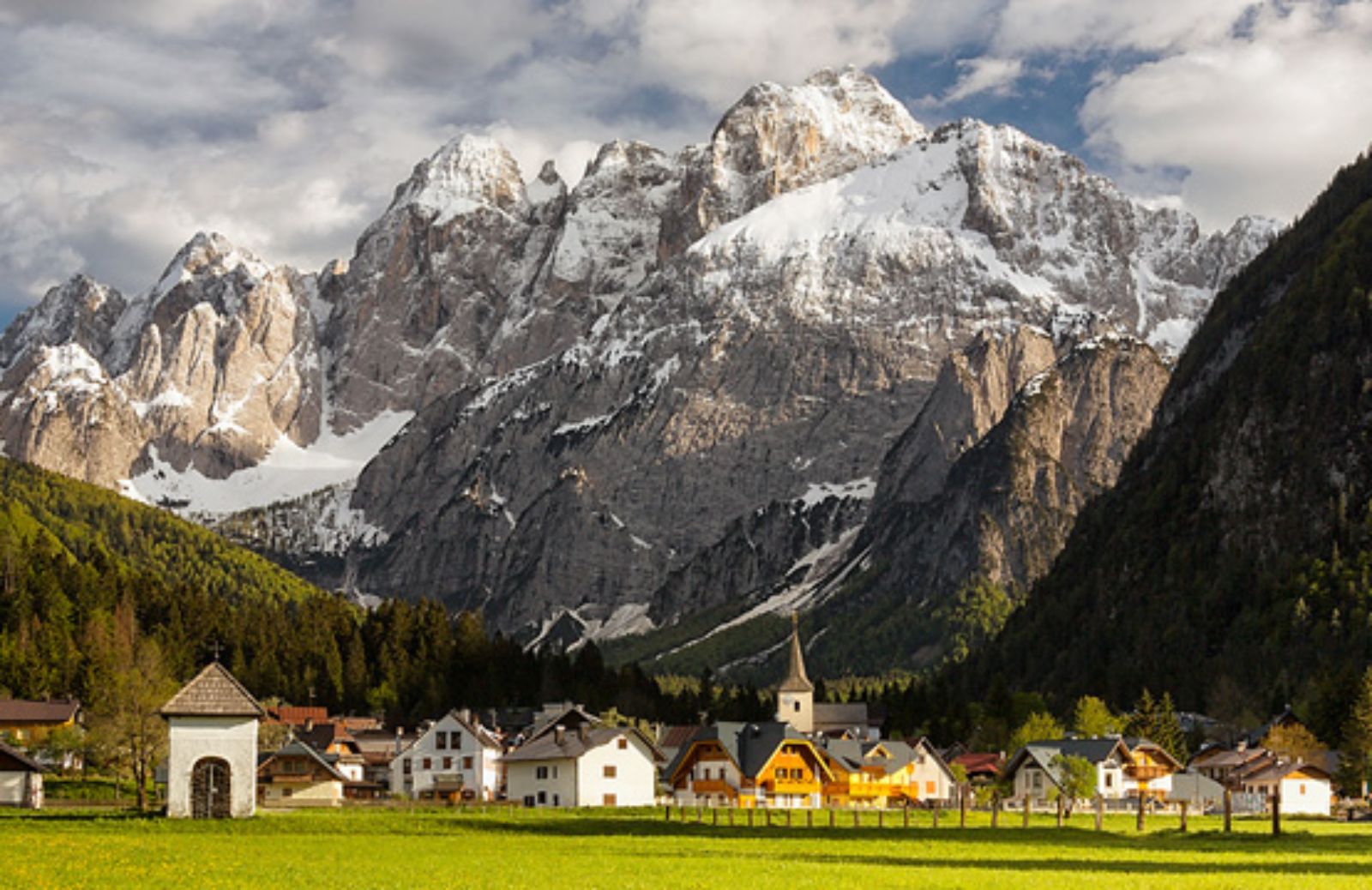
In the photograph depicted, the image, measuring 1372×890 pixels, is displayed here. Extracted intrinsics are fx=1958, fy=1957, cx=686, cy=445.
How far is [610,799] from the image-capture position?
12744 centimetres

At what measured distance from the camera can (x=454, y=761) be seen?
148500mm

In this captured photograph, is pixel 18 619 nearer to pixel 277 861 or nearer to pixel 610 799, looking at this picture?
pixel 610 799

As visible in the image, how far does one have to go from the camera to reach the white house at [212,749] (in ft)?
308

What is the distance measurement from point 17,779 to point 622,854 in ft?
160

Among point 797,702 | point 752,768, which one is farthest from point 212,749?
point 797,702

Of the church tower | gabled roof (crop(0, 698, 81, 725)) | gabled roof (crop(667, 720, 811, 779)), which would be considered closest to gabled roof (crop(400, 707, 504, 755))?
gabled roof (crop(667, 720, 811, 779))

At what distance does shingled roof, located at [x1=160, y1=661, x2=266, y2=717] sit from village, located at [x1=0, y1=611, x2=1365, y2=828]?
114 millimetres

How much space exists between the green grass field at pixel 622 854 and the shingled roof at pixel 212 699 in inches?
218

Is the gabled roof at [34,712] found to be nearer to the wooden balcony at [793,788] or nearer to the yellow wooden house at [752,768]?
the yellow wooden house at [752,768]

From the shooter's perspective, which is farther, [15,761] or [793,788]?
[793,788]

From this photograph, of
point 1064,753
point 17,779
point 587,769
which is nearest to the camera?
point 17,779

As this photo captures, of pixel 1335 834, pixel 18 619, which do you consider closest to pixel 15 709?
pixel 18 619

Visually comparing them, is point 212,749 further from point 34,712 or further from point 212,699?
point 34,712

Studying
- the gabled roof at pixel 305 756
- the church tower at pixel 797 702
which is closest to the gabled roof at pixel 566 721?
the gabled roof at pixel 305 756
